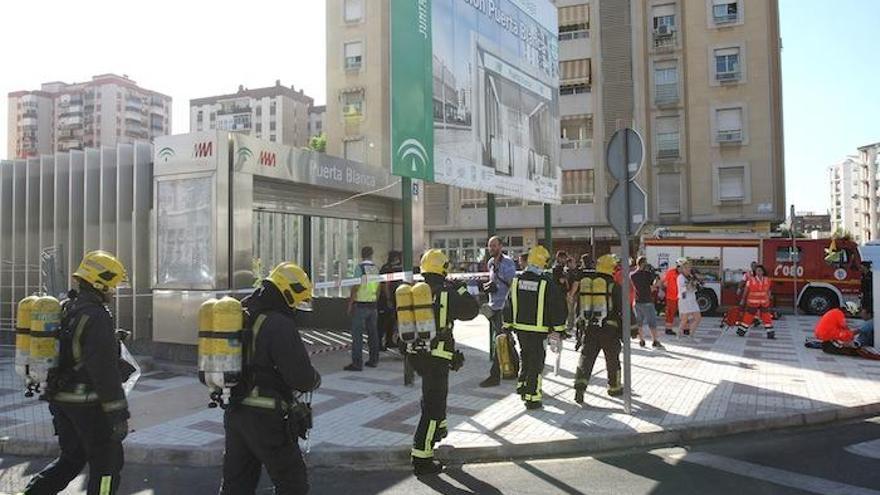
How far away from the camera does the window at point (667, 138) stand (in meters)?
34.5

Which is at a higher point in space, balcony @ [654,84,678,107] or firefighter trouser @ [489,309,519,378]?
balcony @ [654,84,678,107]

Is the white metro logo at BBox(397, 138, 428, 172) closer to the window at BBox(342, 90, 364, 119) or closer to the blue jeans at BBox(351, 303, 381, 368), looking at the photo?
the blue jeans at BBox(351, 303, 381, 368)

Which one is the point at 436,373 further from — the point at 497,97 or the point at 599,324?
the point at 497,97

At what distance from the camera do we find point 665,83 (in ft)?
114

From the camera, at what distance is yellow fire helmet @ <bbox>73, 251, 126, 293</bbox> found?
155 inches

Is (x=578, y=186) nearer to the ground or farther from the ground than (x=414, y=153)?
farther from the ground

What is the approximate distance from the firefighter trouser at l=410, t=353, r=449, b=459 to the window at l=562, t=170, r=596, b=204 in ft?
103

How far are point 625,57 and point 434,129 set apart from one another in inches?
1184

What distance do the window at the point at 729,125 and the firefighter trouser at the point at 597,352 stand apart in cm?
2934

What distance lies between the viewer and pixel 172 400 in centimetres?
753

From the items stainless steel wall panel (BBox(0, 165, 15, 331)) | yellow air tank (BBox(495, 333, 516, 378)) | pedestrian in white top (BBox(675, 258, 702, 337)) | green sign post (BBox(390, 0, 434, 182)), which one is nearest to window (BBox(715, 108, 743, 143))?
pedestrian in white top (BBox(675, 258, 702, 337))

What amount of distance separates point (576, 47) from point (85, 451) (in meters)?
36.0

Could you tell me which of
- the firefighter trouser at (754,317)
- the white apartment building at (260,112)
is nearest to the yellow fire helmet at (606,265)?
the firefighter trouser at (754,317)

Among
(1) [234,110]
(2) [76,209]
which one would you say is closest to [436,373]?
A: (2) [76,209]
